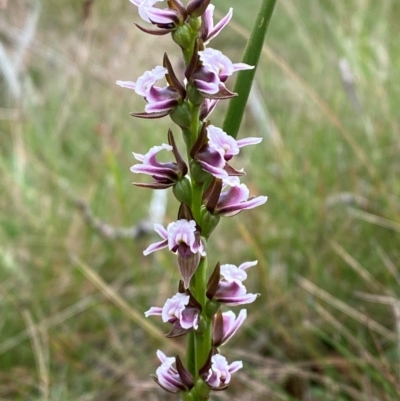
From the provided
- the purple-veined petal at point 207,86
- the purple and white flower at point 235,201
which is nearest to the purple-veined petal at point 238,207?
the purple and white flower at point 235,201

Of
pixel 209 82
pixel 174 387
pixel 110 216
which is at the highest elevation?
pixel 209 82

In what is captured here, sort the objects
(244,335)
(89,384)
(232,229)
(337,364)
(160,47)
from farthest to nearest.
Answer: (160,47) < (232,229) < (244,335) < (89,384) < (337,364)

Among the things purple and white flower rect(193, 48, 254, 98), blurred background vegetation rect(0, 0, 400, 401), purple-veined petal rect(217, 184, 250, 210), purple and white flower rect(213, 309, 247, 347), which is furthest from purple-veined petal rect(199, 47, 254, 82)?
blurred background vegetation rect(0, 0, 400, 401)

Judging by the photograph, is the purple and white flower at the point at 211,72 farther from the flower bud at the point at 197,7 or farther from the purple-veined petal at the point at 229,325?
the purple-veined petal at the point at 229,325

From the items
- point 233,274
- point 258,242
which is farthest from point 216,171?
point 258,242

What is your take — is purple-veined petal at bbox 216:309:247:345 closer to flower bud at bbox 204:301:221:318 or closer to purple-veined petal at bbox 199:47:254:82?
flower bud at bbox 204:301:221:318

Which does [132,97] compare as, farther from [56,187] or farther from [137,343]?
[137,343]

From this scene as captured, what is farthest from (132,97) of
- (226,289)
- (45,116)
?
(226,289)
